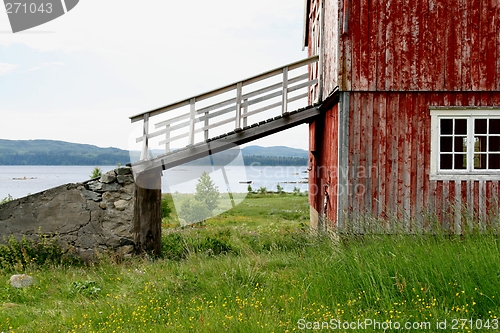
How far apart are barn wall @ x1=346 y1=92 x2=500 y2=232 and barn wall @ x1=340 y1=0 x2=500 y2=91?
316mm

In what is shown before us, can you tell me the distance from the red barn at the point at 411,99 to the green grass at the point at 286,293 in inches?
87.7

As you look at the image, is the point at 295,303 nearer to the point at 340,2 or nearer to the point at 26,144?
the point at 340,2

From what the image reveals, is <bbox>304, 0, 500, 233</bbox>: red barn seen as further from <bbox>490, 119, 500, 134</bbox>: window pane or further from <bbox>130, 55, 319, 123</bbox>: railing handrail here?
<bbox>130, 55, 319, 123</bbox>: railing handrail

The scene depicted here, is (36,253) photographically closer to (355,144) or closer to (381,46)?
(355,144)

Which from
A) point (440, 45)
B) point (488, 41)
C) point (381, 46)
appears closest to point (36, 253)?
point (381, 46)

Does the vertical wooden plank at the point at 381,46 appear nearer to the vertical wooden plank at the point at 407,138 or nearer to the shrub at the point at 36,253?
the vertical wooden plank at the point at 407,138

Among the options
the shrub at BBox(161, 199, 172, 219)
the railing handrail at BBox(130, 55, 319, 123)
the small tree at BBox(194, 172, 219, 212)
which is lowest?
the shrub at BBox(161, 199, 172, 219)

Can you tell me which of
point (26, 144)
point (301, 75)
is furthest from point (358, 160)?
point (26, 144)

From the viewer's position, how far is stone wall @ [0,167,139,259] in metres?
11.4

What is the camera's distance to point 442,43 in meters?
10.6

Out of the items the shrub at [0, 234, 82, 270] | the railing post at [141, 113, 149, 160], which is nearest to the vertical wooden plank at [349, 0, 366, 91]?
the railing post at [141, 113, 149, 160]

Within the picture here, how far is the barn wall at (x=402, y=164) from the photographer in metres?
10.5

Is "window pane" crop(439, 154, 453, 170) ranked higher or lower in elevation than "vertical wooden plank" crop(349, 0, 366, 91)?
lower

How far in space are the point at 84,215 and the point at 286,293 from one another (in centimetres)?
616
